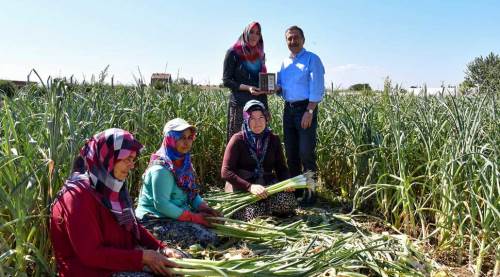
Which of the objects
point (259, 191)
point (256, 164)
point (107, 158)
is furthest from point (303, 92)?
point (107, 158)

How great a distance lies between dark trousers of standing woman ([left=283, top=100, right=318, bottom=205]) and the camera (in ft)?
11.5

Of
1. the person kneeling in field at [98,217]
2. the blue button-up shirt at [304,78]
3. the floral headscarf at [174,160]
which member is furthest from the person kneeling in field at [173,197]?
the blue button-up shirt at [304,78]

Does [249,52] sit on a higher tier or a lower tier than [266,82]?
higher

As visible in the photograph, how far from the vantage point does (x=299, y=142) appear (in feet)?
11.8

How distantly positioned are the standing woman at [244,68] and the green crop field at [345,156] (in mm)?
527

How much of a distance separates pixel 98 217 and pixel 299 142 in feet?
7.10

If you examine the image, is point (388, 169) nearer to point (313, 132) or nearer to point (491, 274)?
point (313, 132)

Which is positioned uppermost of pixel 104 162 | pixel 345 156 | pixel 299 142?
pixel 104 162

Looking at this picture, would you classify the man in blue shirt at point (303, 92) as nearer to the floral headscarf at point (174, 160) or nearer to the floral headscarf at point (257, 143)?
the floral headscarf at point (257, 143)

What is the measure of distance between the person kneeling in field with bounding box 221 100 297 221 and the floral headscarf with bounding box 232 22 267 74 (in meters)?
0.54

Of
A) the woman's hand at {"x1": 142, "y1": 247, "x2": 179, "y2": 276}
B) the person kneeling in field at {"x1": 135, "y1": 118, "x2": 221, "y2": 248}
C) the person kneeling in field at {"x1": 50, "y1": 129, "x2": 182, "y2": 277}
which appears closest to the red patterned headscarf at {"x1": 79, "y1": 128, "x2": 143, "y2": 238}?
the person kneeling in field at {"x1": 50, "y1": 129, "x2": 182, "y2": 277}

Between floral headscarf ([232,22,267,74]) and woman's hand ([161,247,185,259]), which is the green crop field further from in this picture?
floral headscarf ([232,22,267,74])

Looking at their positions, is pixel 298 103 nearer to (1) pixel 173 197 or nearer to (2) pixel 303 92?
(2) pixel 303 92

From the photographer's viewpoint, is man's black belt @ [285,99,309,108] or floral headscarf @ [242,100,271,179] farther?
man's black belt @ [285,99,309,108]
